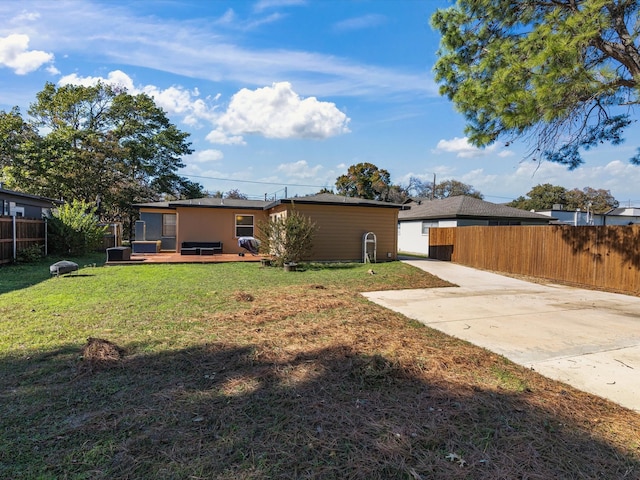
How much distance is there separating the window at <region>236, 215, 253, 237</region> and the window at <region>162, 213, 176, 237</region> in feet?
11.9

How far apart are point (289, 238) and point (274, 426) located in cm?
931

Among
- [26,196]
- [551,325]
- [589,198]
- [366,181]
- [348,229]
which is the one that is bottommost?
[551,325]

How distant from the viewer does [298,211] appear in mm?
13758

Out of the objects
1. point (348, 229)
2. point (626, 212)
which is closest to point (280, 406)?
point (348, 229)

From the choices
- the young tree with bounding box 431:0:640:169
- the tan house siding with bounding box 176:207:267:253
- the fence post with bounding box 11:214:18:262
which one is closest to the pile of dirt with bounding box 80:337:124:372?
the young tree with bounding box 431:0:640:169

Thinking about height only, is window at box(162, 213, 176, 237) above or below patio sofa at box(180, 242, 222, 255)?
above

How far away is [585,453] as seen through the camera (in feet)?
7.07

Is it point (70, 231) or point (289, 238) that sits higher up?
point (70, 231)

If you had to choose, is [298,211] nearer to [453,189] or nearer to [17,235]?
[17,235]

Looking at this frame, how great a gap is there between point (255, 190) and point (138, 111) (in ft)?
51.7

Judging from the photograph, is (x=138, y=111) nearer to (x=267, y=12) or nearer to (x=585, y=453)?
(x=267, y=12)

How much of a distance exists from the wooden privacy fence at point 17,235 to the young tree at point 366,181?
29.9 m

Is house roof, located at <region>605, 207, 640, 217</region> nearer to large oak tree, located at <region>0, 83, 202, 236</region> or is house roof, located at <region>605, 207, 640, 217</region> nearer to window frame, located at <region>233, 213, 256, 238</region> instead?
window frame, located at <region>233, 213, 256, 238</region>

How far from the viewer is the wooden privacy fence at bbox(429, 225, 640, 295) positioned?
9.11 meters
